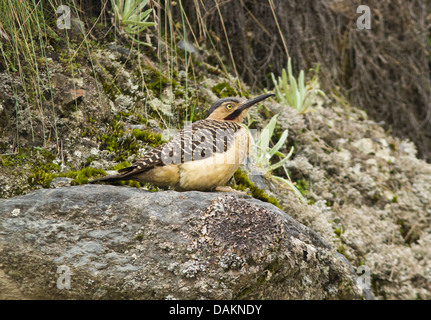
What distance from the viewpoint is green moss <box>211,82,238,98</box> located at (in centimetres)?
535

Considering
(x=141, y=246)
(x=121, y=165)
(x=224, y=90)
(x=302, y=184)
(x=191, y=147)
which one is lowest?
(x=302, y=184)

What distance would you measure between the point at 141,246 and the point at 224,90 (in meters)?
2.98

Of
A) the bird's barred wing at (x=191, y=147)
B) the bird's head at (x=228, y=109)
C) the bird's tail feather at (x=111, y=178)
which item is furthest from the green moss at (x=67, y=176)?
the bird's head at (x=228, y=109)

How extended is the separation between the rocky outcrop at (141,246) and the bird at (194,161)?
26 cm

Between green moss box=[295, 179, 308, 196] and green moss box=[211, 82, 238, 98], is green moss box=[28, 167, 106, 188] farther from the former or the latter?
green moss box=[295, 179, 308, 196]

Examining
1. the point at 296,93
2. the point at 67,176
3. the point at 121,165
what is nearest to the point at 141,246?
the point at 67,176

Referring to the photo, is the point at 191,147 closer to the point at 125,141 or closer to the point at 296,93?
the point at 125,141

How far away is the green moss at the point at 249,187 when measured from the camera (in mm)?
3918

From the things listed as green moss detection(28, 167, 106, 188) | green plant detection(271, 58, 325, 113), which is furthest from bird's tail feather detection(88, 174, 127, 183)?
green plant detection(271, 58, 325, 113)

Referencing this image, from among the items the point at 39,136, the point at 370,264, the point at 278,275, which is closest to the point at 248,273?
the point at 278,275

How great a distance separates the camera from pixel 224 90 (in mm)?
5418

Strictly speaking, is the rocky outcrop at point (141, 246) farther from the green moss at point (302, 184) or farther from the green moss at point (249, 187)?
the green moss at point (302, 184)

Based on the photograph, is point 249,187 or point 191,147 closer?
point 191,147

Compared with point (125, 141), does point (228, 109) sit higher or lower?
higher
